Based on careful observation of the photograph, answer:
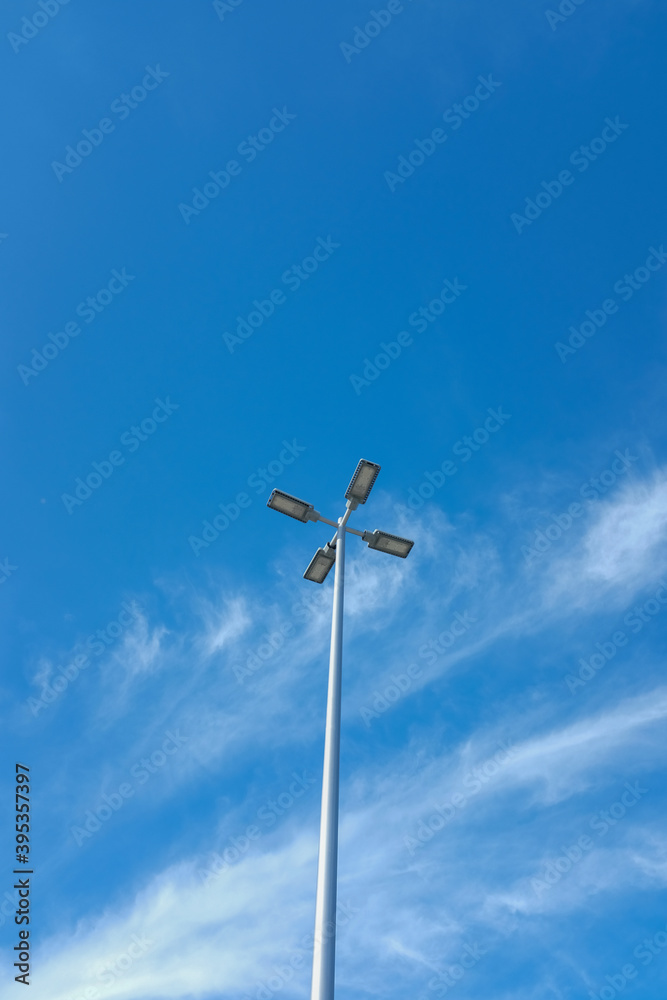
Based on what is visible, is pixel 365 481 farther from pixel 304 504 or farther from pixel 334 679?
pixel 334 679

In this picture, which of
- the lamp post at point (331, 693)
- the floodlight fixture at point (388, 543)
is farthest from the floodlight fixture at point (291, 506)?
the floodlight fixture at point (388, 543)

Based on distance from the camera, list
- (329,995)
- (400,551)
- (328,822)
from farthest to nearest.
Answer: (400,551), (328,822), (329,995)

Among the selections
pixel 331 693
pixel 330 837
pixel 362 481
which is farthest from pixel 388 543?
pixel 330 837

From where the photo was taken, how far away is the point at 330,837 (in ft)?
23.5

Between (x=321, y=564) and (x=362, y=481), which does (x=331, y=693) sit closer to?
(x=321, y=564)

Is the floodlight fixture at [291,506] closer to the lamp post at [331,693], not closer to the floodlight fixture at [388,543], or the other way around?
the lamp post at [331,693]

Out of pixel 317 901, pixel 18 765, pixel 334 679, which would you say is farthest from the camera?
pixel 18 765

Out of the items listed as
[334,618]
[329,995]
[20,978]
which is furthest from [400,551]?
[20,978]

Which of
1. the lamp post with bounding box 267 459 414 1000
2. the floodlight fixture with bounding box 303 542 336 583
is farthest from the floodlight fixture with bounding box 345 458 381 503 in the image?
the floodlight fixture with bounding box 303 542 336 583

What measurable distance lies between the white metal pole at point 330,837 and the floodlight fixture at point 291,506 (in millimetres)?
1556

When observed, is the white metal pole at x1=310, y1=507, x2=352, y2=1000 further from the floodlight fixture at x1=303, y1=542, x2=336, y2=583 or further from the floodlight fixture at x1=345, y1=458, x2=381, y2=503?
the floodlight fixture at x1=345, y1=458, x2=381, y2=503

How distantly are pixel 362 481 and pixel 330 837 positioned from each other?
4969 millimetres

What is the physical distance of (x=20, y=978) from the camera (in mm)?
13422

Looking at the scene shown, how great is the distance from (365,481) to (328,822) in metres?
4.83
